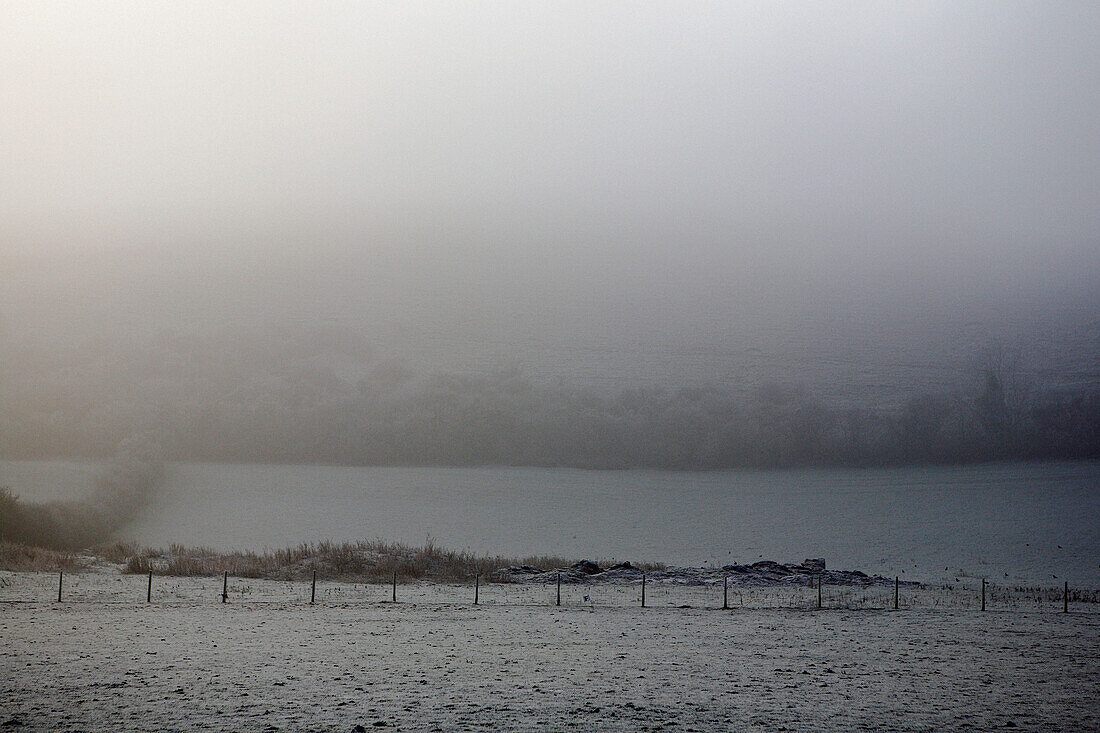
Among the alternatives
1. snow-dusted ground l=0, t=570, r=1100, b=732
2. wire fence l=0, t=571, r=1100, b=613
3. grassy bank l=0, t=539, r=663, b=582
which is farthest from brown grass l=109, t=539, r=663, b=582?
snow-dusted ground l=0, t=570, r=1100, b=732

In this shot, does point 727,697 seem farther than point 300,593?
No

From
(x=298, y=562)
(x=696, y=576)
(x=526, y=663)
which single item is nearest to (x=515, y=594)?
(x=696, y=576)

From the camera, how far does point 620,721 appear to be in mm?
16172

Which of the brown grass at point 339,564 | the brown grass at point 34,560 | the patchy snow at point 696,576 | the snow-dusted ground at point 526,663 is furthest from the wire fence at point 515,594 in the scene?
the brown grass at point 34,560

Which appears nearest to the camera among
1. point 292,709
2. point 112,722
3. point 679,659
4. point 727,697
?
point 112,722

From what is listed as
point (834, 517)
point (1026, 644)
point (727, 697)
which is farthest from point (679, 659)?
point (834, 517)

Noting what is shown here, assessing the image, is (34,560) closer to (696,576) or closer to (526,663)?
(526,663)

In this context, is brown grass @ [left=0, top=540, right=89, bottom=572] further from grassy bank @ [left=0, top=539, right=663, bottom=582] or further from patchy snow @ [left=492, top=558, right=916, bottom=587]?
patchy snow @ [left=492, top=558, right=916, bottom=587]

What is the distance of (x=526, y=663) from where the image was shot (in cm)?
2120

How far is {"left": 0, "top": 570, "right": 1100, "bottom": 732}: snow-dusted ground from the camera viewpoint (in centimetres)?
1650

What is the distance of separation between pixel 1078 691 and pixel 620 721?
10.6 metres

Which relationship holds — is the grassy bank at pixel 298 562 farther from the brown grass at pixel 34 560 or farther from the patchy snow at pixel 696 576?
the patchy snow at pixel 696 576

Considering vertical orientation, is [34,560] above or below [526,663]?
below

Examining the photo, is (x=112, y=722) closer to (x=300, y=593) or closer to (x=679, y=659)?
(x=679, y=659)
